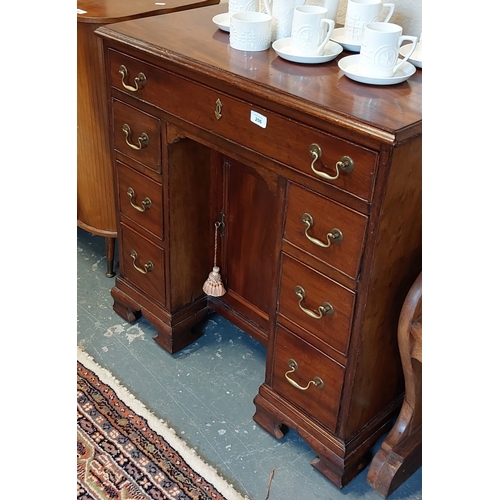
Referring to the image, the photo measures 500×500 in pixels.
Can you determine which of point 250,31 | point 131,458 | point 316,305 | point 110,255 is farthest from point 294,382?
point 110,255

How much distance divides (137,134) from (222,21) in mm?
363

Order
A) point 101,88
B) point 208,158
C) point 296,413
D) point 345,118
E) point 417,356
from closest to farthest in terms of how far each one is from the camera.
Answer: point 345,118 → point 417,356 → point 296,413 → point 208,158 → point 101,88

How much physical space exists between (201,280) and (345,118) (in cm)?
93

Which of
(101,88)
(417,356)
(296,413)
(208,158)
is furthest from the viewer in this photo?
(101,88)

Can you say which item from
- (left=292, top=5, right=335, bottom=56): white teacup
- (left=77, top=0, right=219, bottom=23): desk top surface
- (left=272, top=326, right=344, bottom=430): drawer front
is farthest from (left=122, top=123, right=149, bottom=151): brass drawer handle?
(left=272, top=326, right=344, bottom=430): drawer front

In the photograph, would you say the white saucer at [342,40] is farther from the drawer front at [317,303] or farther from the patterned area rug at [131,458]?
the patterned area rug at [131,458]

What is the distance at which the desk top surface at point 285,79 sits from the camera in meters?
1.00

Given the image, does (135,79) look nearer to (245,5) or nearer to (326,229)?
(245,5)

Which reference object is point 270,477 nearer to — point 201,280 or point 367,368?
point 367,368

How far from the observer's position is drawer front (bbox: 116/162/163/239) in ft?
5.23

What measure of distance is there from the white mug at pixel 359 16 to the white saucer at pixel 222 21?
313 mm

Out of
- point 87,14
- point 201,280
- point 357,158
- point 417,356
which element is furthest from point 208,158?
point 417,356

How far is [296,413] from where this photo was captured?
1.44 m

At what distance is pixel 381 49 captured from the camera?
3.55 ft
